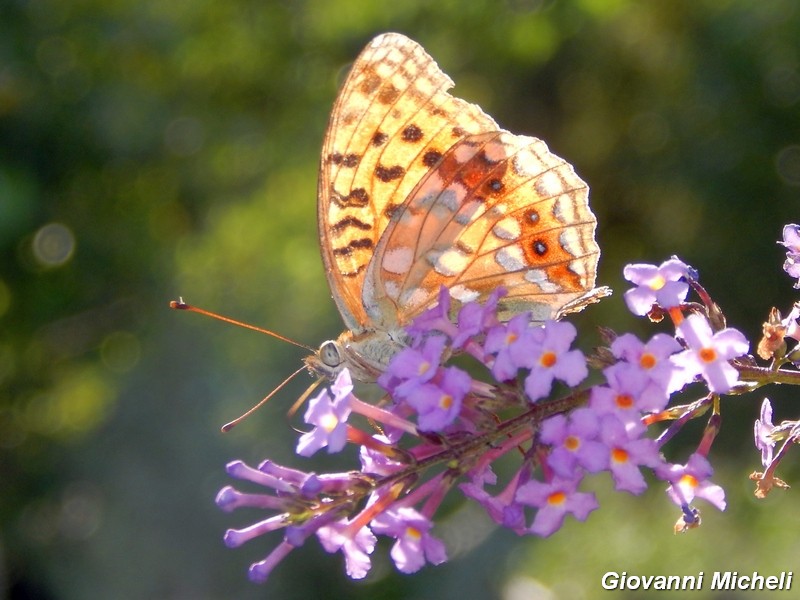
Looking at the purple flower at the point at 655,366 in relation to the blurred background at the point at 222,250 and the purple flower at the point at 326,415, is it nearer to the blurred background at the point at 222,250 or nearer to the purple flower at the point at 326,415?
the purple flower at the point at 326,415

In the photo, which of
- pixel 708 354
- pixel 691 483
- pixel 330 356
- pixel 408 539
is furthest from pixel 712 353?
pixel 330 356

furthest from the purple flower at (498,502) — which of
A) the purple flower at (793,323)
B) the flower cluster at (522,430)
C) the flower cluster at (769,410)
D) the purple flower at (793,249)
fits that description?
the purple flower at (793,249)

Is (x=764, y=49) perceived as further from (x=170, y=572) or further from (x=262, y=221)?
(x=170, y=572)

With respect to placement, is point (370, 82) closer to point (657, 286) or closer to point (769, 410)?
point (657, 286)

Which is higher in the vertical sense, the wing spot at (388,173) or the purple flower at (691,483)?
the wing spot at (388,173)

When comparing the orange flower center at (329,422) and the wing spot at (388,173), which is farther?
the wing spot at (388,173)

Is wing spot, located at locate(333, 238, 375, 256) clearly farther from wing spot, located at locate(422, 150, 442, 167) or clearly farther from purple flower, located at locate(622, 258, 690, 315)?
purple flower, located at locate(622, 258, 690, 315)

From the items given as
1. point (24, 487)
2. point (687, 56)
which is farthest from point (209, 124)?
point (687, 56)
